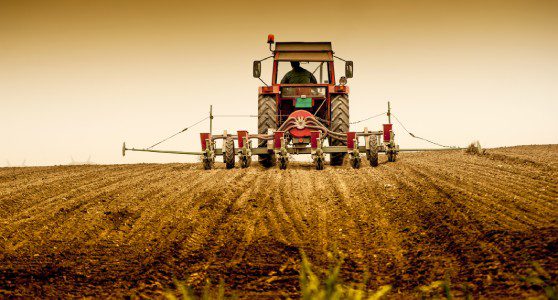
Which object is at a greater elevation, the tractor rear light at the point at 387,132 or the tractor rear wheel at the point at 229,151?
the tractor rear light at the point at 387,132

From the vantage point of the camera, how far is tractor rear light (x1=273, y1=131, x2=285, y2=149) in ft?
33.7

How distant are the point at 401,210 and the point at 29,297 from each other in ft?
12.9

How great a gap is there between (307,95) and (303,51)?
3.53 feet

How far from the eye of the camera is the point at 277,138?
34.0 ft

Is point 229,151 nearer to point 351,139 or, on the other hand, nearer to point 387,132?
point 351,139

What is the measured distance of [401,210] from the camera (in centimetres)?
597

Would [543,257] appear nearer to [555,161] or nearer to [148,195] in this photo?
[148,195]

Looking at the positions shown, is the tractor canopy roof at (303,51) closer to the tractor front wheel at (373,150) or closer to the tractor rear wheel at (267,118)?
the tractor rear wheel at (267,118)

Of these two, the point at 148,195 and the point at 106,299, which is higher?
the point at 148,195

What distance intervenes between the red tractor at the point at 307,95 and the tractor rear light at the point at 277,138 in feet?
3.19

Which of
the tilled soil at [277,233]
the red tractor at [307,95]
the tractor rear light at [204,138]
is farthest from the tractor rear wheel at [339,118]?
the tilled soil at [277,233]

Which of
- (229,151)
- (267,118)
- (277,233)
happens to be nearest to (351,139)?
(267,118)

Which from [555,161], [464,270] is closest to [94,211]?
[464,270]

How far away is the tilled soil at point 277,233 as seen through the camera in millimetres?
3977
